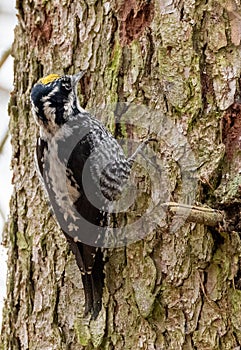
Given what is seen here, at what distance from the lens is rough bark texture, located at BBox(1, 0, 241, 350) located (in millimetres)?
2186

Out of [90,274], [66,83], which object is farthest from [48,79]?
[90,274]

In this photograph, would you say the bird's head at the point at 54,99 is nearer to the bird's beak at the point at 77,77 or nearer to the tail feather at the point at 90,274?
the bird's beak at the point at 77,77

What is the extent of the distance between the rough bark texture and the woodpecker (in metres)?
0.07

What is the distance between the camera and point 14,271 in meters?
2.65

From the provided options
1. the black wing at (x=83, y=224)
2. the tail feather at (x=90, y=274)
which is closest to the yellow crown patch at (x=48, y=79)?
the black wing at (x=83, y=224)

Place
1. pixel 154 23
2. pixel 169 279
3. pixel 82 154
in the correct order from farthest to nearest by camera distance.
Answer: pixel 82 154, pixel 154 23, pixel 169 279

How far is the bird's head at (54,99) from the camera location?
97.7 inches

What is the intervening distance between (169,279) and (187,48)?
0.85 metres

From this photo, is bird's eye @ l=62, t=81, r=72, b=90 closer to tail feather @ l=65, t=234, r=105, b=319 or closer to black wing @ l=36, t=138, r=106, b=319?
black wing @ l=36, t=138, r=106, b=319

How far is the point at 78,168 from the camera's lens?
2553mm

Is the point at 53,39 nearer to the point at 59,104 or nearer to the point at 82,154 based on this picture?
the point at 59,104

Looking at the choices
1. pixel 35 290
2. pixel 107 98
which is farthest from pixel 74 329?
pixel 107 98

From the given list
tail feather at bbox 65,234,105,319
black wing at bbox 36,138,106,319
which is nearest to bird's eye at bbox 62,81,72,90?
black wing at bbox 36,138,106,319

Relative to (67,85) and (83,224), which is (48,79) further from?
(83,224)
